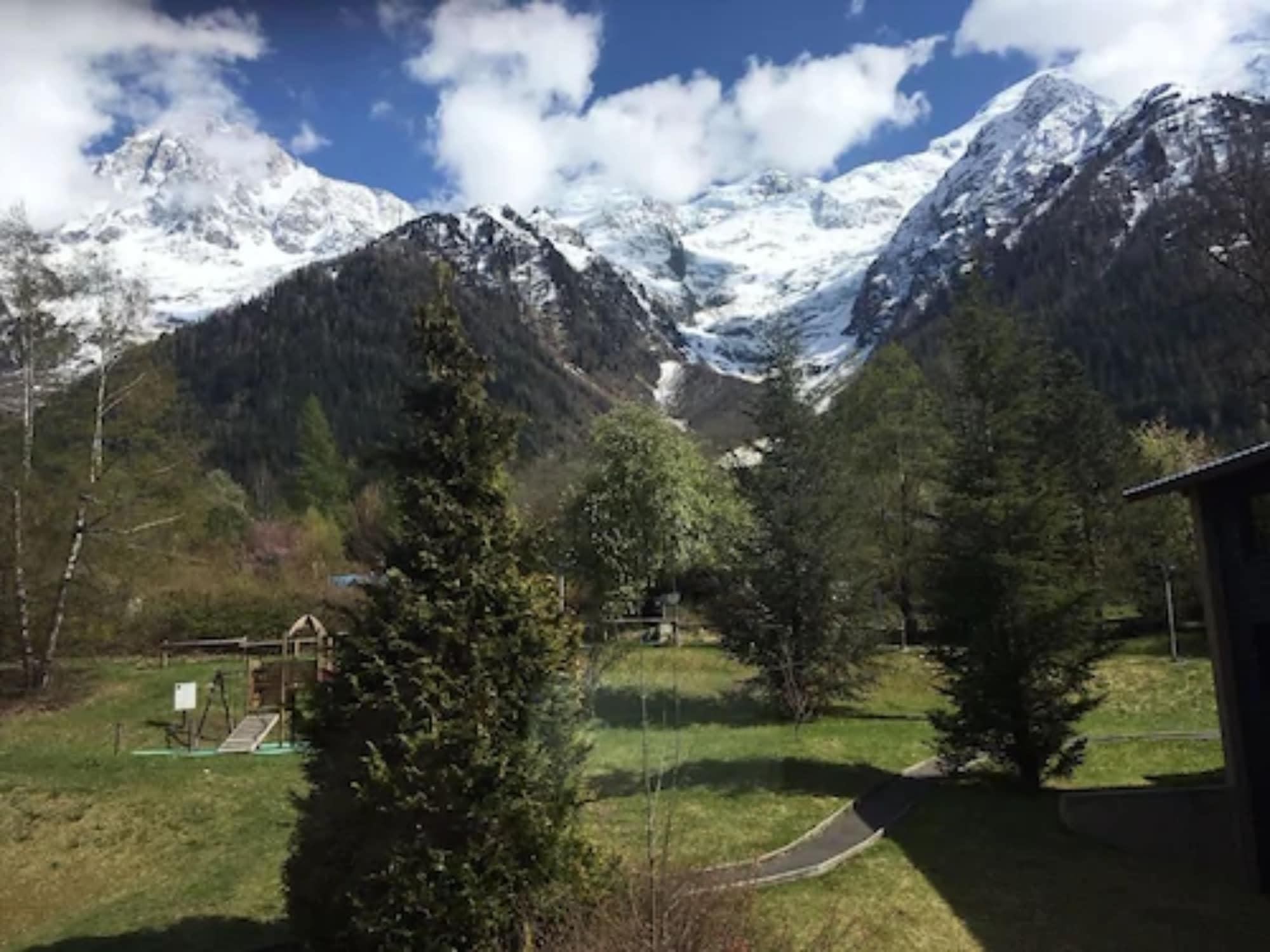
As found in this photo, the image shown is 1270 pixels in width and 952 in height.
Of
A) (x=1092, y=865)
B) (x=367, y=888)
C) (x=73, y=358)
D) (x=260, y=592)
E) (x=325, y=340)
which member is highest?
(x=325, y=340)

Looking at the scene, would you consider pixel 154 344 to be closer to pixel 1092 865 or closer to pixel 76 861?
pixel 76 861

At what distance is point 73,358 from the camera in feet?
99.5

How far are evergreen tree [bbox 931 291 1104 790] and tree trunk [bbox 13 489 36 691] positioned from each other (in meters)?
22.4

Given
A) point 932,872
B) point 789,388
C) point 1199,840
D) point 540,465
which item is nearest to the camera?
point 932,872

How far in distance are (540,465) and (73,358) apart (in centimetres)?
3136

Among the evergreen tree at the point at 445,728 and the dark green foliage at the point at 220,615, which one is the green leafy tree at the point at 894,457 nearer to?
the dark green foliage at the point at 220,615

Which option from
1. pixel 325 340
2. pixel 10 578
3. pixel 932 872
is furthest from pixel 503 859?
pixel 325 340

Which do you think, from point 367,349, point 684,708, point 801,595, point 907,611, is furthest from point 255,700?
point 367,349

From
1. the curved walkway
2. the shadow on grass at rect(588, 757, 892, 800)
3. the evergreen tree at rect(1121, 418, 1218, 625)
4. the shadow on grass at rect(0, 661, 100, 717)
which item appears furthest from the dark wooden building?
the shadow on grass at rect(0, 661, 100, 717)

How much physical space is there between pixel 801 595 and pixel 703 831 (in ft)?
36.5

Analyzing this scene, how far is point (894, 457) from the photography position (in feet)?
132

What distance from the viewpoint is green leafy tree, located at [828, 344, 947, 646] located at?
34.6 metres

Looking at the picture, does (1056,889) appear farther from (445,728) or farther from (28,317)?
(28,317)

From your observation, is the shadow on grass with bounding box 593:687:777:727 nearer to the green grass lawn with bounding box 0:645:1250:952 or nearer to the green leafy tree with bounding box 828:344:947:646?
the green grass lawn with bounding box 0:645:1250:952
